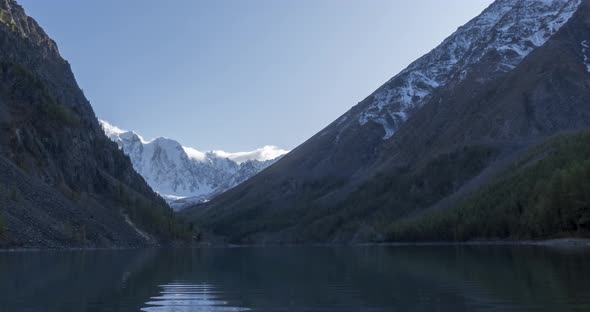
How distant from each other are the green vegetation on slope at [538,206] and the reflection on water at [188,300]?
3917 inches

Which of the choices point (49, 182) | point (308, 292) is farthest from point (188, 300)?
point (49, 182)

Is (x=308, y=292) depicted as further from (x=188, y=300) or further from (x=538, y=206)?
(x=538, y=206)

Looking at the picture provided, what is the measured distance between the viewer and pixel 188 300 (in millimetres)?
34500

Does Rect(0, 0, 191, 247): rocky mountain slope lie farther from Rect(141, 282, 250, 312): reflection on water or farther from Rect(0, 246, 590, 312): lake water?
Rect(141, 282, 250, 312): reflection on water

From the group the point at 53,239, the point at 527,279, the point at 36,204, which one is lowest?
the point at 527,279

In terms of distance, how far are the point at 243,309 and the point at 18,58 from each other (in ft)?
617

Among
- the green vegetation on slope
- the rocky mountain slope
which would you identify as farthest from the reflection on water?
the green vegetation on slope

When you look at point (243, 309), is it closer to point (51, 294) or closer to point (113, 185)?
point (51, 294)

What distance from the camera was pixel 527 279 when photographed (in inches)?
1667

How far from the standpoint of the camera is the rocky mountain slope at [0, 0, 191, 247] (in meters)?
118

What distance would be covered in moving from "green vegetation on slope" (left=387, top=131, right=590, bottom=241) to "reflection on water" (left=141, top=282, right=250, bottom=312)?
326 feet

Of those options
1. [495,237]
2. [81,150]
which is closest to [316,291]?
[495,237]

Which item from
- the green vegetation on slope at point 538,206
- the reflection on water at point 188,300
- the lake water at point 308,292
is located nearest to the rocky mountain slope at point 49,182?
the lake water at point 308,292

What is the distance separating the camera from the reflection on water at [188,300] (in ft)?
99.8
